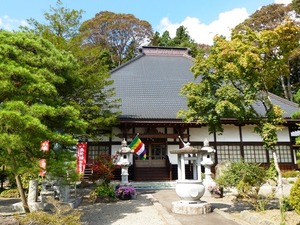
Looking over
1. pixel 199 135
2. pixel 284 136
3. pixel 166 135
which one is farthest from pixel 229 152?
pixel 166 135

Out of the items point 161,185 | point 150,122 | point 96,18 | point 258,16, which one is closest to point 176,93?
point 150,122

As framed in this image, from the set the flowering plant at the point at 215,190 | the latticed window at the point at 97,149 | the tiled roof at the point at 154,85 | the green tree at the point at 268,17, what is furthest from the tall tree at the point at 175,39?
the flowering plant at the point at 215,190

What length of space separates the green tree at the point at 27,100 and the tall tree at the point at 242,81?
389cm

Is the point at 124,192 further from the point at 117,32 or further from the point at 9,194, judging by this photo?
the point at 117,32

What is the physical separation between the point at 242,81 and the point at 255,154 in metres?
10.9

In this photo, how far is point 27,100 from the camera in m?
6.23

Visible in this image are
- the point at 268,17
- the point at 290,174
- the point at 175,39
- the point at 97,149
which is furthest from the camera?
the point at 175,39

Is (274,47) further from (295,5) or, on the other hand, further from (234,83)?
(295,5)

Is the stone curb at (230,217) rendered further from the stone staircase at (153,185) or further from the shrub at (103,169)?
the stone staircase at (153,185)

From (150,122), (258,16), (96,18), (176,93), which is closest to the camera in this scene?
(150,122)

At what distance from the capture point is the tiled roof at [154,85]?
16673 millimetres

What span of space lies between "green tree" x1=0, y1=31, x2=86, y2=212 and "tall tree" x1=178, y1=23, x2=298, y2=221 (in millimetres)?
3893

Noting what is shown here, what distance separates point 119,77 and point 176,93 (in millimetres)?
4793

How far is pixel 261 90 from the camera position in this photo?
7.64m
